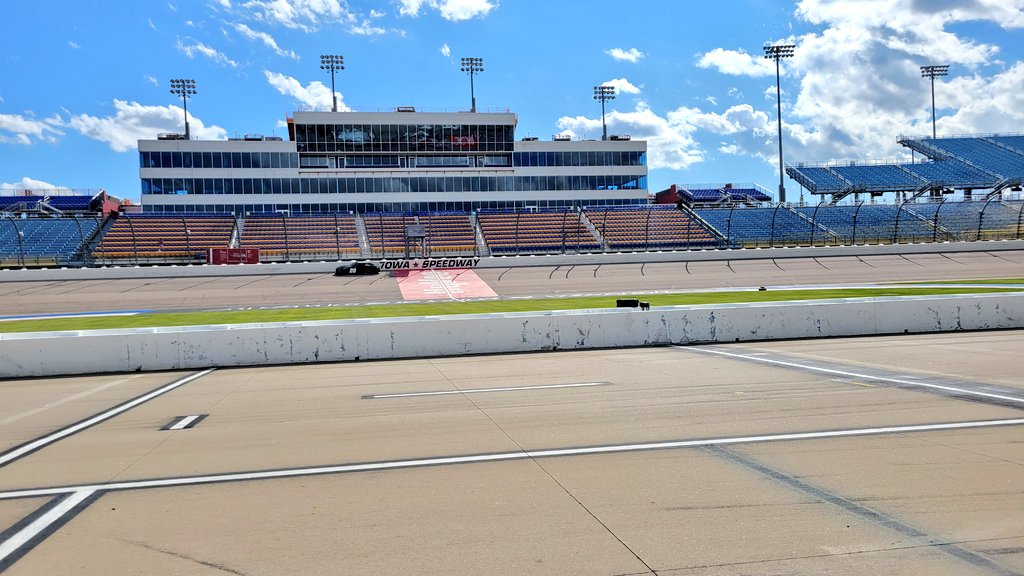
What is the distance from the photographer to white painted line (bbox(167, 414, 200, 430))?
8.15 m

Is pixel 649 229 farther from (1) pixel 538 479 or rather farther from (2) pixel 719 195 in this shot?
(1) pixel 538 479

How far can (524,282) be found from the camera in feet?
120

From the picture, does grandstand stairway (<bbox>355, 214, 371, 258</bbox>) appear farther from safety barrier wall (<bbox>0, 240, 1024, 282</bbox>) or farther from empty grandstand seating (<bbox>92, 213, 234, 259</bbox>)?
empty grandstand seating (<bbox>92, 213, 234, 259</bbox>)

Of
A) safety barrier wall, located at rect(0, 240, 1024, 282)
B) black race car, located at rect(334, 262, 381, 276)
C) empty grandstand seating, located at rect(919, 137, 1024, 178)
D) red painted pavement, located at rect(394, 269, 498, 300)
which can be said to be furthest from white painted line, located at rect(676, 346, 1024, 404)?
empty grandstand seating, located at rect(919, 137, 1024, 178)

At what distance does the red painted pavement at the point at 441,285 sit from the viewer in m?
32.5

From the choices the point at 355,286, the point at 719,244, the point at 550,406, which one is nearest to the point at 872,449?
the point at 550,406

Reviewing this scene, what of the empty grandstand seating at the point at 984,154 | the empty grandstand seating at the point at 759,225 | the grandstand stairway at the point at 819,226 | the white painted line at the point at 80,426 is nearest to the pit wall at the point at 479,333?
the white painted line at the point at 80,426

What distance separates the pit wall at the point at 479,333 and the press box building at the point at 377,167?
53.7 meters

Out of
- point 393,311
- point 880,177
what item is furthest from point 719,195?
point 393,311

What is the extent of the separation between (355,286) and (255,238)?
23851 mm

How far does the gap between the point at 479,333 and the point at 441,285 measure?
71.4ft

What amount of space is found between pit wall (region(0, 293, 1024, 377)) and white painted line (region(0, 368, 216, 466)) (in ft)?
6.53

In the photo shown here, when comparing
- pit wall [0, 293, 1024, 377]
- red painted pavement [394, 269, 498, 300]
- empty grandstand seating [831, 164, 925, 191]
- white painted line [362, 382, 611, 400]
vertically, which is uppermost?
empty grandstand seating [831, 164, 925, 191]

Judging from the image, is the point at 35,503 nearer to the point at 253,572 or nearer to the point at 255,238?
the point at 253,572
